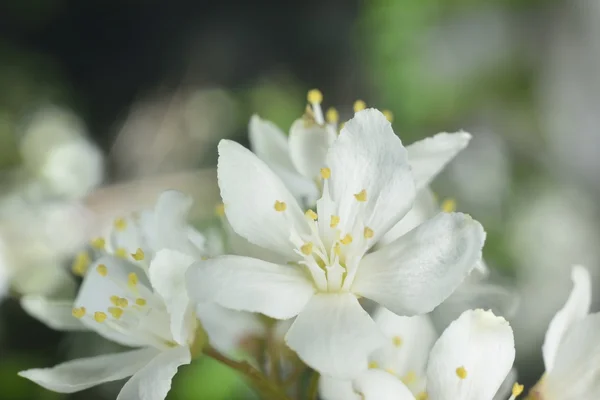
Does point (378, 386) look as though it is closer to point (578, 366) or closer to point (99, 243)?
point (578, 366)

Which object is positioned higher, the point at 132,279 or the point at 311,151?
the point at 311,151

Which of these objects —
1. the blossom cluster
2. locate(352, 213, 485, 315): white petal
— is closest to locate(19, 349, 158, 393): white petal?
the blossom cluster

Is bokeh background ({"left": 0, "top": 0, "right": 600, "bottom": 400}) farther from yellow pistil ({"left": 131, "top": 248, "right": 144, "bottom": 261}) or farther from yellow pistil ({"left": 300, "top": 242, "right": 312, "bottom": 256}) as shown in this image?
yellow pistil ({"left": 300, "top": 242, "right": 312, "bottom": 256})

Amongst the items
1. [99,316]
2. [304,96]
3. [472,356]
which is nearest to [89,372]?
[99,316]

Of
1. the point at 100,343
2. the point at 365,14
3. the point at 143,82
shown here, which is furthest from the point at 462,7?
the point at 100,343

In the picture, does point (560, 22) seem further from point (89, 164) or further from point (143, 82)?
point (89, 164)

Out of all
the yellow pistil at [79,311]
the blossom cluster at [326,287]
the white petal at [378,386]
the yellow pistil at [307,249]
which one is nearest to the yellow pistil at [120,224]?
the blossom cluster at [326,287]
